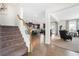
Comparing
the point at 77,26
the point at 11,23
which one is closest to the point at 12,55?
the point at 11,23

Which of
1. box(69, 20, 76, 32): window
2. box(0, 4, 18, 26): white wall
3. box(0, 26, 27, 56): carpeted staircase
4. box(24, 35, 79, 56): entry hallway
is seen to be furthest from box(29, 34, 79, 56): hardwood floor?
box(0, 4, 18, 26): white wall

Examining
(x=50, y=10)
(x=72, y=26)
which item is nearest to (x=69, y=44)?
(x=72, y=26)

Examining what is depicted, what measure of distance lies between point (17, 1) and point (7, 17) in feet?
1.36

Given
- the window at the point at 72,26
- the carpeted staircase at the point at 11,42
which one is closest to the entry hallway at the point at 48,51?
the carpeted staircase at the point at 11,42

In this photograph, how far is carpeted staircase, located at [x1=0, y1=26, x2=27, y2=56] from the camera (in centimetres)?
246

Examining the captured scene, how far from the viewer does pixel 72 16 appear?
2568 millimetres

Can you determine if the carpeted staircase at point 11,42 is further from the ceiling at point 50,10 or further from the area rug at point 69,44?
the area rug at point 69,44

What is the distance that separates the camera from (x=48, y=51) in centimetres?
261

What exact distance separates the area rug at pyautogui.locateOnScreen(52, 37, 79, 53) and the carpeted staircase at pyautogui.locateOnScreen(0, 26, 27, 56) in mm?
738

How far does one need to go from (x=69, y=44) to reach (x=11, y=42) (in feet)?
4.23

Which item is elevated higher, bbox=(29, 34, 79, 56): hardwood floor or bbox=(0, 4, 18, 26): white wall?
bbox=(0, 4, 18, 26): white wall

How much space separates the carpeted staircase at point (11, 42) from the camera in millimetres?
2458

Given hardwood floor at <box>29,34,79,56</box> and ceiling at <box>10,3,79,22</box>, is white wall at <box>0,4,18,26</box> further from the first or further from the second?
hardwood floor at <box>29,34,79,56</box>

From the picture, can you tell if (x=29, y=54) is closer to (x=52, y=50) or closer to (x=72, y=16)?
(x=52, y=50)
